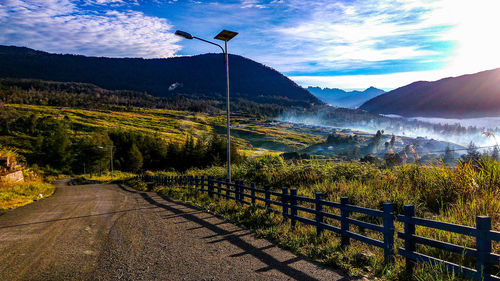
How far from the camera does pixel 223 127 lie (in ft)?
623

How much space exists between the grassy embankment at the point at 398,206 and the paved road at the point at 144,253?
1.99 ft

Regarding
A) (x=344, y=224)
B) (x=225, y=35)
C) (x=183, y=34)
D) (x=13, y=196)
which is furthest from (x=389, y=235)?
(x=13, y=196)

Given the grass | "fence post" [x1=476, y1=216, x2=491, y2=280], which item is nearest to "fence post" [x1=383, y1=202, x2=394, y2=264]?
"fence post" [x1=476, y1=216, x2=491, y2=280]

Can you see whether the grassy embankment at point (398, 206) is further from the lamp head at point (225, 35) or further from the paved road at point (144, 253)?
the lamp head at point (225, 35)

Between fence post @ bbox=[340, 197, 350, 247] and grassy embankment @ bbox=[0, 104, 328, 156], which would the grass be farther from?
grassy embankment @ bbox=[0, 104, 328, 156]

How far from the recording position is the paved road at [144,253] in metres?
5.41

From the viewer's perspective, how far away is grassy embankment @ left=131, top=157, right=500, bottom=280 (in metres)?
5.32

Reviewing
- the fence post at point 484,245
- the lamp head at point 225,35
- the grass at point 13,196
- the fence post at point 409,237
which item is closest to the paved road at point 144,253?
the fence post at point 409,237

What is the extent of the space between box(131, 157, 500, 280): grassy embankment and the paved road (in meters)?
0.61

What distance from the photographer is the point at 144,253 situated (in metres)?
6.66

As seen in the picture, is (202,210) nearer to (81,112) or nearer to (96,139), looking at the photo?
(96,139)

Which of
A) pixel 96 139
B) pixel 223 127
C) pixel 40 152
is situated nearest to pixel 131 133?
pixel 96 139

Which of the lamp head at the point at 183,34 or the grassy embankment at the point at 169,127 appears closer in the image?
the lamp head at the point at 183,34

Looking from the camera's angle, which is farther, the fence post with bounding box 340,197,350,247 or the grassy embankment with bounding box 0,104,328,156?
the grassy embankment with bounding box 0,104,328,156
